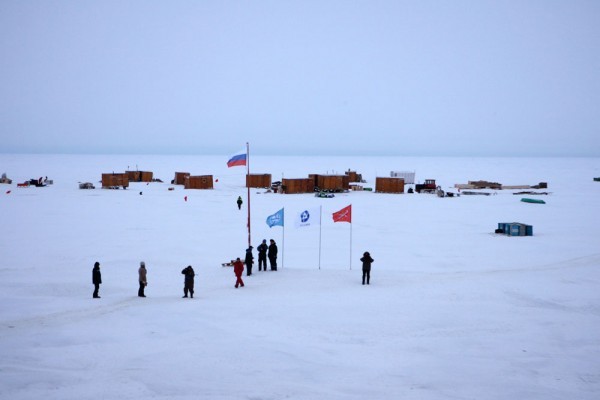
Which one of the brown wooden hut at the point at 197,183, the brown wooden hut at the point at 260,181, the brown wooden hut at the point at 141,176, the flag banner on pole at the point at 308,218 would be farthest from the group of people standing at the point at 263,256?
the brown wooden hut at the point at 141,176

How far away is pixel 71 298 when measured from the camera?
46.8 ft

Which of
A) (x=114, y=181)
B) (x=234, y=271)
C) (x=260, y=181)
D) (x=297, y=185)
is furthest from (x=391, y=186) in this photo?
(x=234, y=271)

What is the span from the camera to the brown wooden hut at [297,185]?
5216 cm

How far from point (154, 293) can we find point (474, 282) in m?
10.5

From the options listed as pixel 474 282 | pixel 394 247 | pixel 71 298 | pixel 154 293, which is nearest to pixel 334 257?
pixel 394 247

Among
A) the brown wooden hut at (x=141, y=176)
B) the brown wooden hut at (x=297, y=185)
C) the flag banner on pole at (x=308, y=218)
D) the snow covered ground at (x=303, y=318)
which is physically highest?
the brown wooden hut at (x=141, y=176)

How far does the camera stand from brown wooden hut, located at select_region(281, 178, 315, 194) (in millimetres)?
52156

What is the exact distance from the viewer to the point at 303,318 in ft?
40.9

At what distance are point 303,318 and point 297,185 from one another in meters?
40.4

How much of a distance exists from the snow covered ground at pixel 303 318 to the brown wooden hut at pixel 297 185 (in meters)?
24.5

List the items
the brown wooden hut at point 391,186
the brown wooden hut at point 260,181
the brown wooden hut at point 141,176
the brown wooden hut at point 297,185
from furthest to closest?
the brown wooden hut at point 141,176 → the brown wooden hut at point 260,181 → the brown wooden hut at point 391,186 → the brown wooden hut at point 297,185

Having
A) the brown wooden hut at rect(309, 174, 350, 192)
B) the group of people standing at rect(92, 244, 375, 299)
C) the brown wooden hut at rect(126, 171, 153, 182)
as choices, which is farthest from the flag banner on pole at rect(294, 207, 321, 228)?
the brown wooden hut at rect(126, 171, 153, 182)

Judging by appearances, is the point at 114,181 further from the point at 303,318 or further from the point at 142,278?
the point at 303,318

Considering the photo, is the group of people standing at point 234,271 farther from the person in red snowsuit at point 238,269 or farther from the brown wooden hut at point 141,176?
the brown wooden hut at point 141,176
